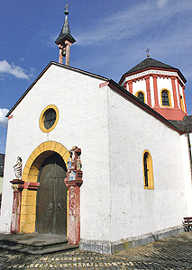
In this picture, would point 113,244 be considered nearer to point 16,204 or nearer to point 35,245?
point 35,245

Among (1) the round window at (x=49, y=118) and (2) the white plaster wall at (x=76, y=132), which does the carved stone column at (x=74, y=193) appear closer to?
(2) the white plaster wall at (x=76, y=132)

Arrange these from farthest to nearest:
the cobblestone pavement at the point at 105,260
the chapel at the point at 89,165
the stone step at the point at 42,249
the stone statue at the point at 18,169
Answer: the stone statue at the point at 18,169 → the chapel at the point at 89,165 → the stone step at the point at 42,249 → the cobblestone pavement at the point at 105,260

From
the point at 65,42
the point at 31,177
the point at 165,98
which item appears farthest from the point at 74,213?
the point at 165,98

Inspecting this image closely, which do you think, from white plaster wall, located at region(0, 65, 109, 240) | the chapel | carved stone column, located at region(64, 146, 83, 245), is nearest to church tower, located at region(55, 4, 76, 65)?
the chapel

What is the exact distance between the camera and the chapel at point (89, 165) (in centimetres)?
761

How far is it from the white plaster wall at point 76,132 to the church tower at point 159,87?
298 inches

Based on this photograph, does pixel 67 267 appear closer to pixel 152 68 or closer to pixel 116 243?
pixel 116 243

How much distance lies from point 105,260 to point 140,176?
145 inches

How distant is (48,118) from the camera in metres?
10.3

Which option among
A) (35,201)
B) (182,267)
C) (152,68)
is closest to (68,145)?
(35,201)

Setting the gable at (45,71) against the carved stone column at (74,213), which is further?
the gable at (45,71)

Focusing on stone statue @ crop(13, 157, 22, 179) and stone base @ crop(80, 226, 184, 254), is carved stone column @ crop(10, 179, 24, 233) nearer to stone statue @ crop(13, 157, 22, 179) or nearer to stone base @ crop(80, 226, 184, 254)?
stone statue @ crop(13, 157, 22, 179)

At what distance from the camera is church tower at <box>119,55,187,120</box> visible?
623 inches

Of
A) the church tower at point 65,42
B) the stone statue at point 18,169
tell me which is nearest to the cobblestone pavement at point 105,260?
the stone statue at point 18,169
